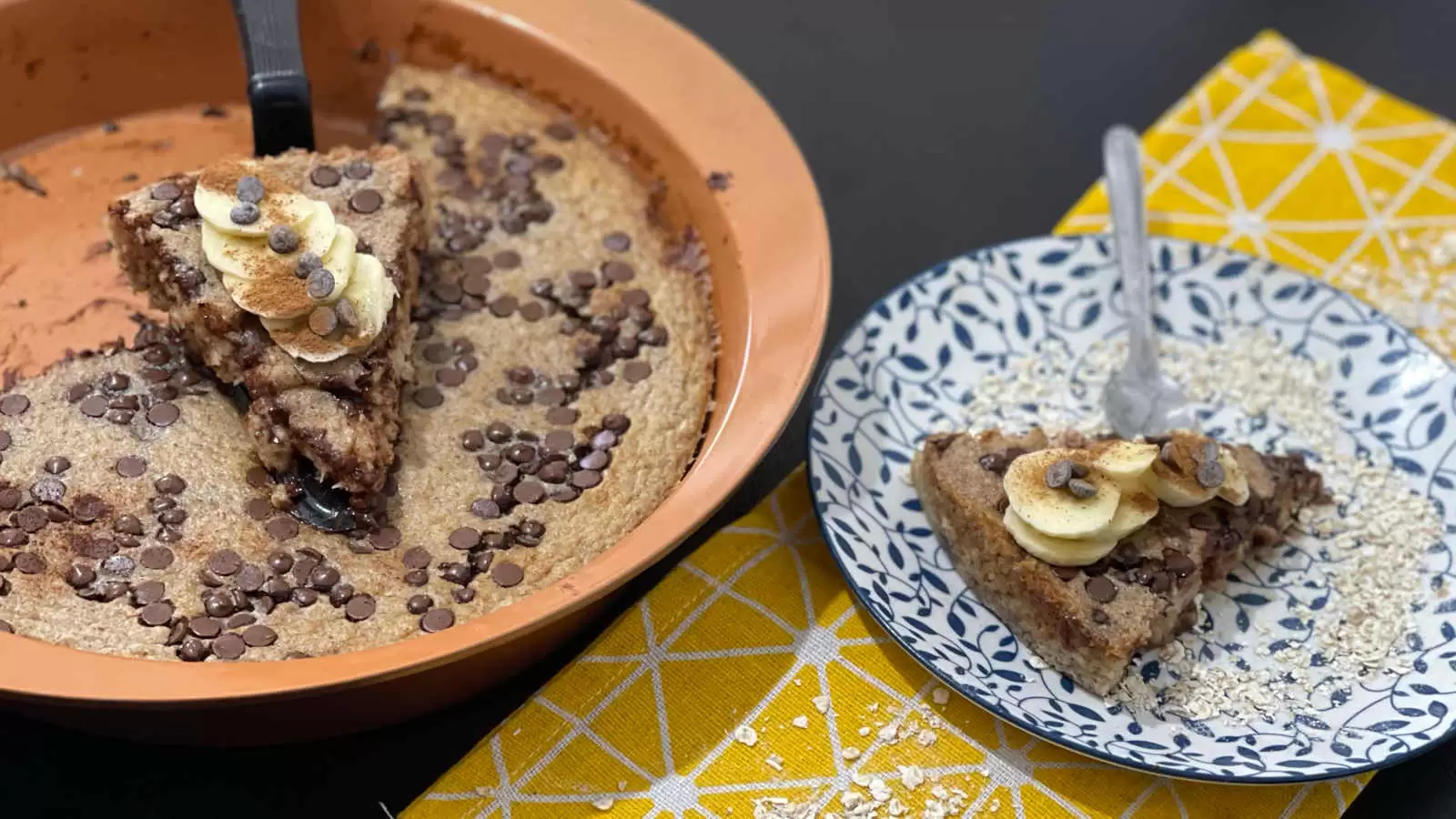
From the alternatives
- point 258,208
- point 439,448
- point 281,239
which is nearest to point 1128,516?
point 439,448

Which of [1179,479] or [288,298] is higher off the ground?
[1179,479]

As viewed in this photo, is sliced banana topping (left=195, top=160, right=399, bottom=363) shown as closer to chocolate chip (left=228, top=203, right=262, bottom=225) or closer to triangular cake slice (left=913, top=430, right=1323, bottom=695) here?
chocolate chip (left=228, top=203, right=262, bottom=225)

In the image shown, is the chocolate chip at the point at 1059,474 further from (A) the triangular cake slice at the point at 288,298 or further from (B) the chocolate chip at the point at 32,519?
(B) the chocolate chip at the point at 32,519

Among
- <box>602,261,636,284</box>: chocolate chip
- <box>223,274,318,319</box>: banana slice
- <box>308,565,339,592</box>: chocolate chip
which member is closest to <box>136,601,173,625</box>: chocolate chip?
<box>308,565,339,592</box>: chocolate chip

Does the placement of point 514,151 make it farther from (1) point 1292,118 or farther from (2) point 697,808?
(1) point 1292,118

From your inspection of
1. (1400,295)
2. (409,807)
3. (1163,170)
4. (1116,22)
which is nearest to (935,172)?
(1163,170)

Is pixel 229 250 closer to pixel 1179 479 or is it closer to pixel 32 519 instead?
pixel 32 519

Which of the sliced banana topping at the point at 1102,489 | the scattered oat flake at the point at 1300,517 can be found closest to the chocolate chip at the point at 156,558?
the sliced banana topping at the point at 1102,489
